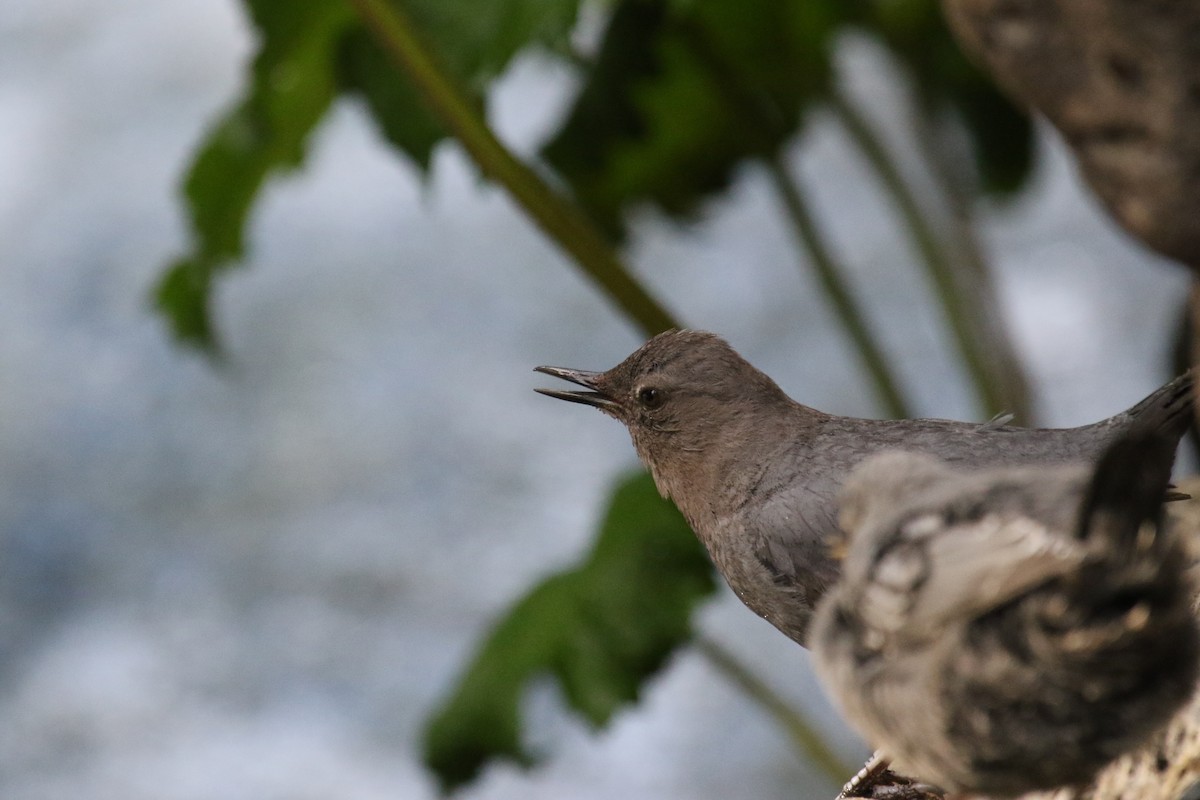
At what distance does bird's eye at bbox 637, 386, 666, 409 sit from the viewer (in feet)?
9.21

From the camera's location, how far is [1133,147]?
166cm

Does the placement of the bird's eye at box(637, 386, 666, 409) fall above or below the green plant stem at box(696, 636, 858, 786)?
above

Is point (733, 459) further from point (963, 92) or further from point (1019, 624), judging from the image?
point (963, 92)

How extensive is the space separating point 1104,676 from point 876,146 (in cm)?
366

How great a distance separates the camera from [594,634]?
3.71 metres

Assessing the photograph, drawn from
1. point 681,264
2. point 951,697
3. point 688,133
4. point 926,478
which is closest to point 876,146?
point 688,133

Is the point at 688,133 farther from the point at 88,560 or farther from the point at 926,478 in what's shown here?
the point at 88,560

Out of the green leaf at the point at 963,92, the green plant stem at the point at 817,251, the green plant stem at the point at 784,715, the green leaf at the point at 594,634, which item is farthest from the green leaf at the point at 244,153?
the green leaf at the point at 963,92

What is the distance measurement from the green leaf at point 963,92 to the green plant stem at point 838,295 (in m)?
0.79

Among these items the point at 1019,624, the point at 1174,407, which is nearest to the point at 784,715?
the point at 1174,407

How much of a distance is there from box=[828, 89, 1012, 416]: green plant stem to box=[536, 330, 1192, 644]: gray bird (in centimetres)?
233

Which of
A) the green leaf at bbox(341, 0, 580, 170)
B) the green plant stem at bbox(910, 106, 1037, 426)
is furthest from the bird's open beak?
the green plant stem at bbox(910, 106, 1037, 426)

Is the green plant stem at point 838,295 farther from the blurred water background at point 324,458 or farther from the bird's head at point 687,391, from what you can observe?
the blurred water background at point 324,458

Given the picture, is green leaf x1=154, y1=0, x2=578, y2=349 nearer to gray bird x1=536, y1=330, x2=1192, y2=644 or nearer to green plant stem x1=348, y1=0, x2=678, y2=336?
green plant stem x1=348, y1=0, x2=678, y2=336
